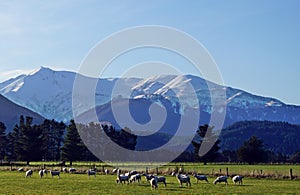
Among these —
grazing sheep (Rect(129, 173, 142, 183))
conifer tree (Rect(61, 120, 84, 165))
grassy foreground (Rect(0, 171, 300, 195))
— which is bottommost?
grassy foreground (Rect(0, 171, 300, 195))

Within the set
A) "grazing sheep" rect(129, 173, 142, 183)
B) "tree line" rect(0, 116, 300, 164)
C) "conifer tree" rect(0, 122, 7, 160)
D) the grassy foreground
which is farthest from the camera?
"conifer tree" rect(0, 122, 7, 160)

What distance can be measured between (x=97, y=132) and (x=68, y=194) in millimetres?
92874

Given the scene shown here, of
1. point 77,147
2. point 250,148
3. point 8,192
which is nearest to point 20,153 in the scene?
point 77,147

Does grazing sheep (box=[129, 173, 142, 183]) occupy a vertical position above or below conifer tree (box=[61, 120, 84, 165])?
below

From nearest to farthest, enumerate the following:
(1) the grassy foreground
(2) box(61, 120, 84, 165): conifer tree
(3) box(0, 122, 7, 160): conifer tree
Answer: (1) the grassy foreground
(2) box(61, 120, 84, 165): conifer tree
(3) box(0, 122, 7, 160): conifer tree

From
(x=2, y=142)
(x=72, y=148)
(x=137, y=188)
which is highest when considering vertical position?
(x=2, y=142)

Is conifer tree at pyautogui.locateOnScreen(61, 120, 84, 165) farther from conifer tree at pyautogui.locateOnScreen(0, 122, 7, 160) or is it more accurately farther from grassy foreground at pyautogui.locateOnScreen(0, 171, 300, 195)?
grassy foreground at pyautogui.locateOnScreen(0, 171, 300, 195)

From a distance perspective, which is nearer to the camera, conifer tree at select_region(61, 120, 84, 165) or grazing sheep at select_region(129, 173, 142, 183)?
grazing sheep at select_region(129, 173, 142, 183)

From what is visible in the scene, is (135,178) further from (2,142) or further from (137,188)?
(2,142)

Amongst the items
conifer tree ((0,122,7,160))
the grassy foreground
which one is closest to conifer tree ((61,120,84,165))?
conifer tree ((0,122,7,160))

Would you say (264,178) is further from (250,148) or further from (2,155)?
(2,155)

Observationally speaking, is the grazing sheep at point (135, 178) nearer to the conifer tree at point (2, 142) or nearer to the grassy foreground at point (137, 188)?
the grassy foreground at point (137, 188)

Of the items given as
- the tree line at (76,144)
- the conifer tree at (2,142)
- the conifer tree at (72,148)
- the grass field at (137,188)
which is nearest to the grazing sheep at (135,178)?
the grass field at (137,188)

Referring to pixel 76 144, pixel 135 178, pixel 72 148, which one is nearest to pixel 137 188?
pixel 135 178
